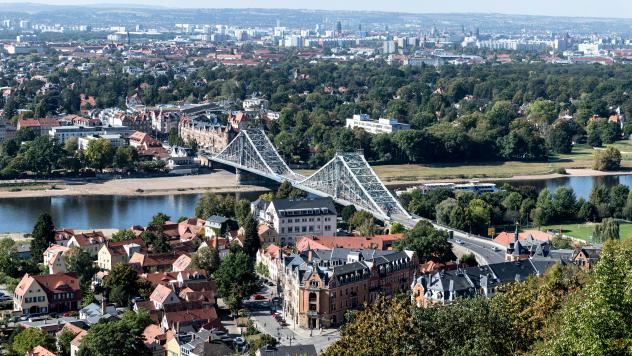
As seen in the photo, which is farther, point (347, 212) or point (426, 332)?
point (347, 212)

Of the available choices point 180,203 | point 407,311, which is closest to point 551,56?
point 180,203

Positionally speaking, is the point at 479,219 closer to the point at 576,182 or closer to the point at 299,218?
the point at 299,218

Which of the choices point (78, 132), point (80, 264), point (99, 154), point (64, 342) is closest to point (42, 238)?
point (80, 264)

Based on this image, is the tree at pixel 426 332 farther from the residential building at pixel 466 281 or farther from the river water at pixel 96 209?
the river water at pixel 96 209

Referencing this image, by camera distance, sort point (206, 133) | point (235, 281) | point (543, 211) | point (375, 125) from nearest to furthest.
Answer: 1. point (235, 281)
2. point (543, 211)
3. point (206, 133)
4. point (375, 125)

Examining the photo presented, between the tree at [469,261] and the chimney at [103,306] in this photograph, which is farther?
the tree at [469,261]

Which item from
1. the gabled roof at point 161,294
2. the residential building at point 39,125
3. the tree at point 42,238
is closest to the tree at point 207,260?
the gabled roof at point 161,294
